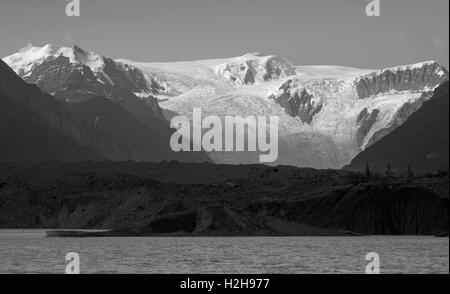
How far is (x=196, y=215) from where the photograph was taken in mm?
190750

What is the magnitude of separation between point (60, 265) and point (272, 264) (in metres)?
21.0

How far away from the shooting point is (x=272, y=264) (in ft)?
329

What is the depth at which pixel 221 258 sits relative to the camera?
4375 inches

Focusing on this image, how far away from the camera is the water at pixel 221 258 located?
91.8 m

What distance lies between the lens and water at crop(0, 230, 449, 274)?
91.8m
